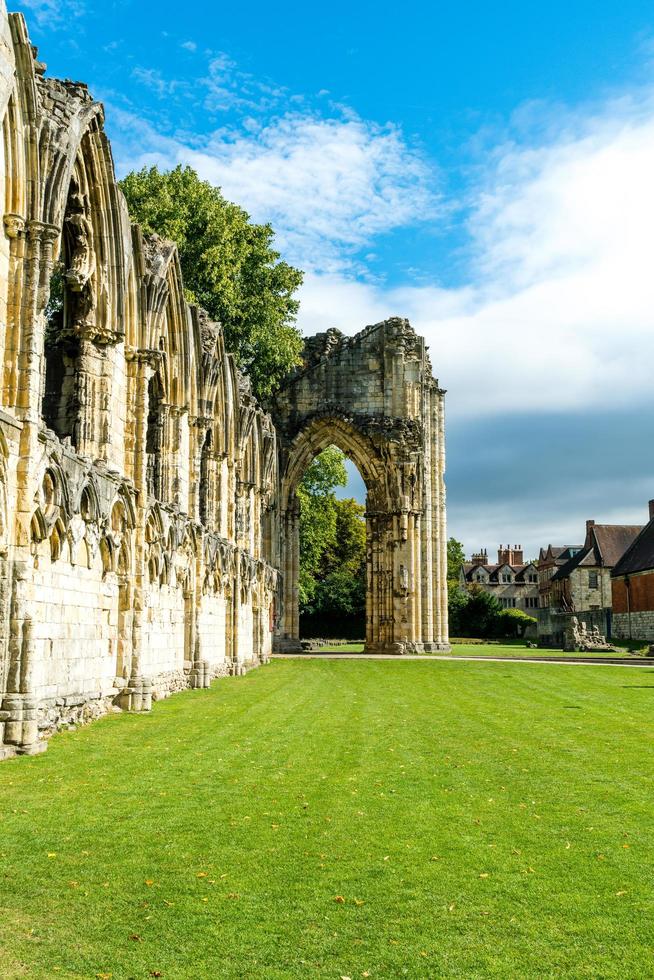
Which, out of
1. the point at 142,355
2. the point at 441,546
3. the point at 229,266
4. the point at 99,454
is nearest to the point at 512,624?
the point at 441,546

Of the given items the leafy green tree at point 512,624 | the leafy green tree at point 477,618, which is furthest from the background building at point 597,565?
the leafy green tree at point 477,618

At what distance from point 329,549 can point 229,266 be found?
30.8 meters

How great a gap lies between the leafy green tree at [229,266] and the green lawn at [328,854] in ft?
72.0

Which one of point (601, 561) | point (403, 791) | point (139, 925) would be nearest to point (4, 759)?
point (403, 791)

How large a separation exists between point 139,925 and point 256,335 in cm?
2847

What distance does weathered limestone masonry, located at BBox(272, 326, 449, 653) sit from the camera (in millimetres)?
35062

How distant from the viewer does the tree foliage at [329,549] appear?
1604 inches

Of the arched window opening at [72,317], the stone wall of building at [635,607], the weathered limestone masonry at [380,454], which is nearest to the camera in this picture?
the arched window opening at [72,317]

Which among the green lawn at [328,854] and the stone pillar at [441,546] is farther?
the stone pillar at [441,546]

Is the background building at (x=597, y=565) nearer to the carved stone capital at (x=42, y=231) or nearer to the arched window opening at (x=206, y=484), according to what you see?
the arched window opening at (x=206, y=484)

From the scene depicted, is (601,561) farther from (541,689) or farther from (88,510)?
(88,510)

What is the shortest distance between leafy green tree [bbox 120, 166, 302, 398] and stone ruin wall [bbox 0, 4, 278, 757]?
9.00 metres

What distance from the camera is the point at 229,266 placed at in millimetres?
31094

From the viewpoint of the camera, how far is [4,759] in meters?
8.47
